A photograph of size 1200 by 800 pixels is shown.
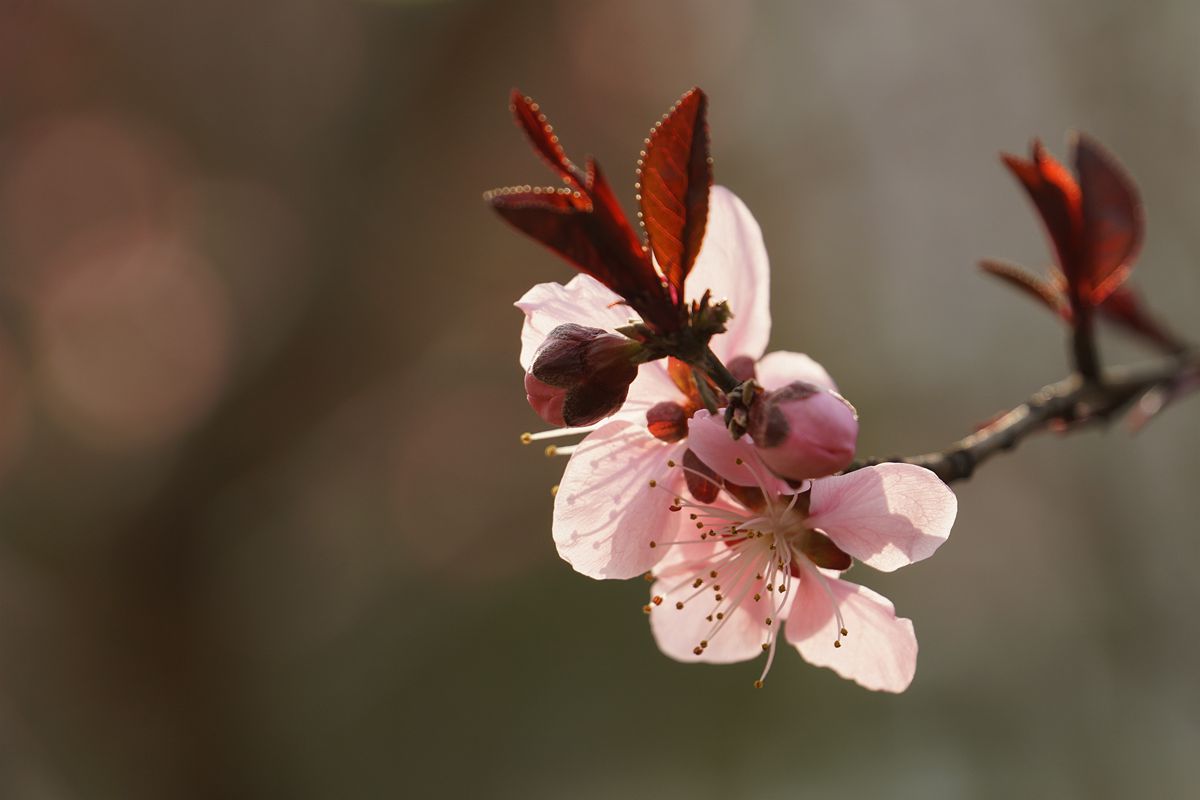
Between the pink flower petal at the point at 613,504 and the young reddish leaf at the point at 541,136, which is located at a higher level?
the young reddish leaf at the point at 541,136

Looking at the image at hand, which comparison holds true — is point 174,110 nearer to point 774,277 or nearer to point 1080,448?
point 774,277

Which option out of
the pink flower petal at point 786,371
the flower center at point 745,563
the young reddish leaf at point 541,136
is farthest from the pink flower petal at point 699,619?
the young reddish leaf at point 541,136

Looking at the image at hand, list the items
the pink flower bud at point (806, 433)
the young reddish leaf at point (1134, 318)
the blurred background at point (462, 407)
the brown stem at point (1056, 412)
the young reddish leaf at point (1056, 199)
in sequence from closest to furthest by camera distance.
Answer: the pink flower bud at point (806, 433)
the brown stem at point (1056, 412)
the young reddish leaf at point (1056, 199)
the young reddish leaf at point (1134, 318)
the blurred background at point (462, 407)

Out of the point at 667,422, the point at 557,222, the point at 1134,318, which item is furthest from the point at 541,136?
the point at 1134,318

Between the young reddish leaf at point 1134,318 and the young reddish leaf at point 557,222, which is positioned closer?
the young reddish leaf at point 557,222

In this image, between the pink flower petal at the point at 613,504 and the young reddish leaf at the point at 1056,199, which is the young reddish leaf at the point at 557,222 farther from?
the young reddish leaf at the point at 1056,199

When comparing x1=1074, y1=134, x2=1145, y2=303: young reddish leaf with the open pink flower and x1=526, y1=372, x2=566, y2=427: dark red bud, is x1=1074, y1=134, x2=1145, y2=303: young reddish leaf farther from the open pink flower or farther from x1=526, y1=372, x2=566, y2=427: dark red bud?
x1=526, y1=372, x2=566, y2=427: dark red bud
